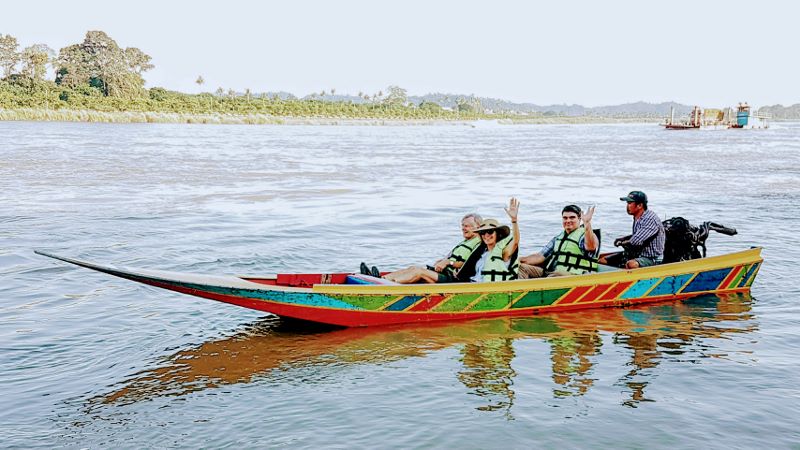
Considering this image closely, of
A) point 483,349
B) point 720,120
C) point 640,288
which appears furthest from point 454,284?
point 720,120

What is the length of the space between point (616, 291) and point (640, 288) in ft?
1.27

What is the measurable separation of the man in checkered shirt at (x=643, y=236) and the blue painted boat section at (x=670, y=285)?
316 mm

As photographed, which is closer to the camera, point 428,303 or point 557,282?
point 428,303

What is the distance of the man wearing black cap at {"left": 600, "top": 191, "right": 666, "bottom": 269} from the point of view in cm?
1026

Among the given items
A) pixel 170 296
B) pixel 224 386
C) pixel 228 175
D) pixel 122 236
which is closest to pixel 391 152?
pixel 228 175

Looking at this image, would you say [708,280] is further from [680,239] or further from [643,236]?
[643,236]

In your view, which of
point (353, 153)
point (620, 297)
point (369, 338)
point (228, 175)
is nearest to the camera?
point (369, 338)

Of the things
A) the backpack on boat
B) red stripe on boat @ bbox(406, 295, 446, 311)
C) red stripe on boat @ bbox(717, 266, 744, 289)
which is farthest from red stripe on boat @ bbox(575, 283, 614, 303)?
red stripe on boat @ bbox(717, 266, 744, 289)

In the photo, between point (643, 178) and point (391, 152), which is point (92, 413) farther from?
point (391, 152)

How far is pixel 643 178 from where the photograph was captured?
97.8 ft

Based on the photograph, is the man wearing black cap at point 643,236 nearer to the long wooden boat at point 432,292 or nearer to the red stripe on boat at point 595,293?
the long wooden boat at point 432,292

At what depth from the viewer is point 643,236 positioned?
34.0 feet

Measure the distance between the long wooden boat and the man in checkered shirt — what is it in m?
0.24

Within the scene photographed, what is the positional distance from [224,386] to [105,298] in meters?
4.43
